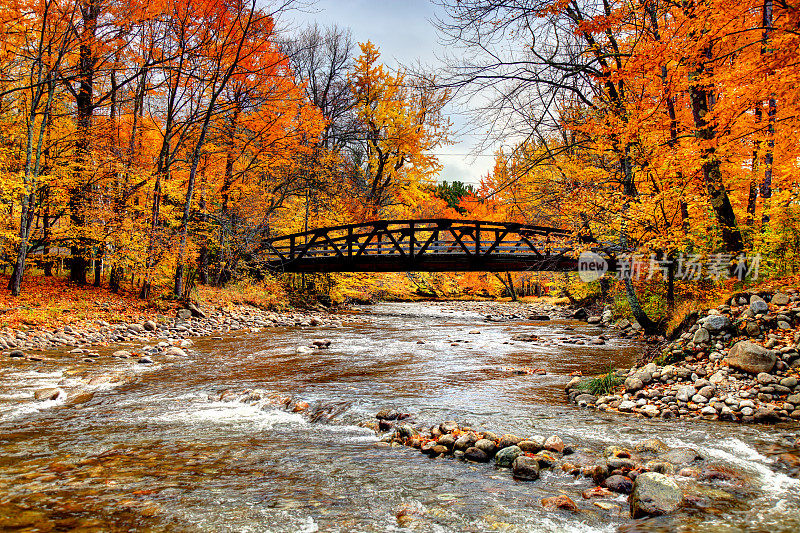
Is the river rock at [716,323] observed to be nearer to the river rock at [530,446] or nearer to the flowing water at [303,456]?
the flowing water at [303,456]

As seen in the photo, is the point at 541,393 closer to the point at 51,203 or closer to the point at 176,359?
the point at 176,359

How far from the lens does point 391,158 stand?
835 inches

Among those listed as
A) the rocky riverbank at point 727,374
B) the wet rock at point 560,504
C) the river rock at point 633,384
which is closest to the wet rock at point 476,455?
the wet rock at point 560,504

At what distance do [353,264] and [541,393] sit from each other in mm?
12439

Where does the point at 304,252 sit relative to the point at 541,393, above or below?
above

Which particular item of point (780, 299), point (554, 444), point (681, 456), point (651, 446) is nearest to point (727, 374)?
point (780, 299)

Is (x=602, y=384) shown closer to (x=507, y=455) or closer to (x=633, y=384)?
(x=633, y=384)

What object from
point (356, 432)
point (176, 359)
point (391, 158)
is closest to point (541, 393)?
point (356, 432)

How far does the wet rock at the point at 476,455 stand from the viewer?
4.06 m

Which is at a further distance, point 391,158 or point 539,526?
point 391,158

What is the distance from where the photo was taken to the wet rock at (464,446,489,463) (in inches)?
160

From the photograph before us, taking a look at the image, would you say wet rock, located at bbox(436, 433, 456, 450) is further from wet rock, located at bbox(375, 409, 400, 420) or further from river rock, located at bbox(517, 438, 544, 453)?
wet rock, located at bbox(375, 409, 400, 420)

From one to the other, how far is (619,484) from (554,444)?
2.75ft

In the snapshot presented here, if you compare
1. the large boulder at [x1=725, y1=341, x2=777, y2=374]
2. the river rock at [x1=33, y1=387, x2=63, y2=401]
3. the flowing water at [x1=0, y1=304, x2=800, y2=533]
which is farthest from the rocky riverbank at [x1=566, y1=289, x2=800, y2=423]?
the river rock at [x1=33, y1=387, x2=63, y2=401]
